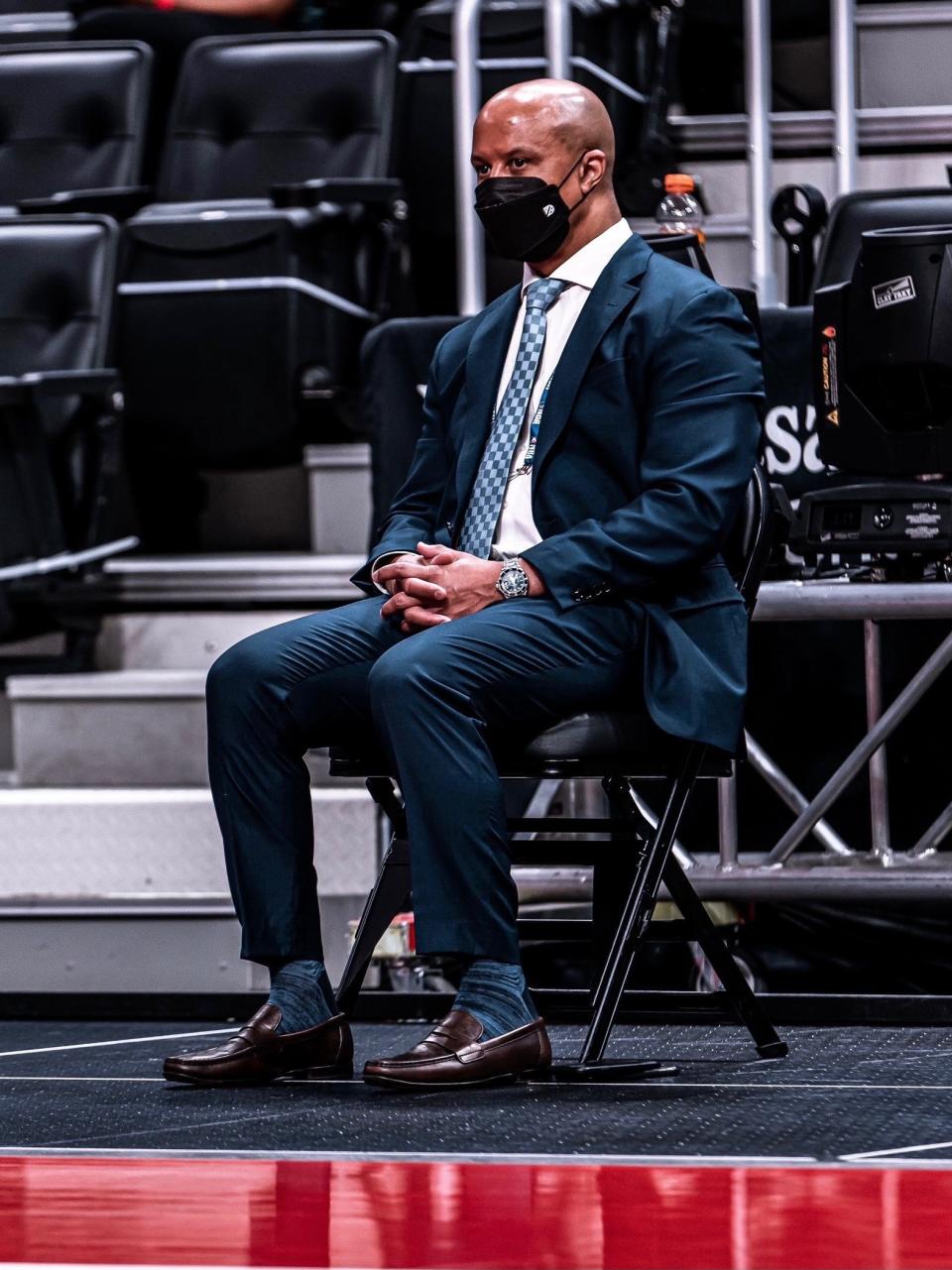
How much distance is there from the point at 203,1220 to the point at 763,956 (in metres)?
1.93

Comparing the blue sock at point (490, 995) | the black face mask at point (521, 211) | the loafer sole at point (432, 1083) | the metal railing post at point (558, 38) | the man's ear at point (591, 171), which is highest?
the metal railing post at point (558, 38)

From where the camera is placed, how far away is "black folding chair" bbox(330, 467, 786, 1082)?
2.22 m

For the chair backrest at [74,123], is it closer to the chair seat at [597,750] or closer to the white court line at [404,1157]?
the chair seat at [597,750]

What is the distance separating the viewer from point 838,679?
342cm

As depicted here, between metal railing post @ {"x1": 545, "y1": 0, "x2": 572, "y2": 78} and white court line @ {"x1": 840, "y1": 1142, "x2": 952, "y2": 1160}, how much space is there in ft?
8.26

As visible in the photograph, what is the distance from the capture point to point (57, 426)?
13.6 feet

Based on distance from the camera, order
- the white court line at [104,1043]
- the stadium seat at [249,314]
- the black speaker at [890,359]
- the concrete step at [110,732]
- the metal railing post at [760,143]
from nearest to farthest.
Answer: the white court line at [104,1043], the black speaker at [890,359], the concrete step at [110,732], the metal railing post at [760,143], the stadium seat at [249,314]

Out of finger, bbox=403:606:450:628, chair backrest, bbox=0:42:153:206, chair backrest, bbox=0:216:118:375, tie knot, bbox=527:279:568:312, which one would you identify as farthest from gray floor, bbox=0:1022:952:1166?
chair backrest, bbox=0:42:153:206

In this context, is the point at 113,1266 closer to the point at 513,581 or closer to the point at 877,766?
the point at 513,581

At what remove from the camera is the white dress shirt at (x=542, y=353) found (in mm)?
2332

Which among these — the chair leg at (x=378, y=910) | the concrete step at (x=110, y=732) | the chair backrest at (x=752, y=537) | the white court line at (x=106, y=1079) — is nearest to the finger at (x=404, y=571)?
the chair leg at (x=378, y=910)

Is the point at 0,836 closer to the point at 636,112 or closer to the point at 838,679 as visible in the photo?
the point at 838,679

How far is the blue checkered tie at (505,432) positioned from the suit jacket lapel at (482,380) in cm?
1

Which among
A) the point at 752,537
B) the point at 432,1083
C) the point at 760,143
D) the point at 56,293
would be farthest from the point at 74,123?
the point at 432,1083
